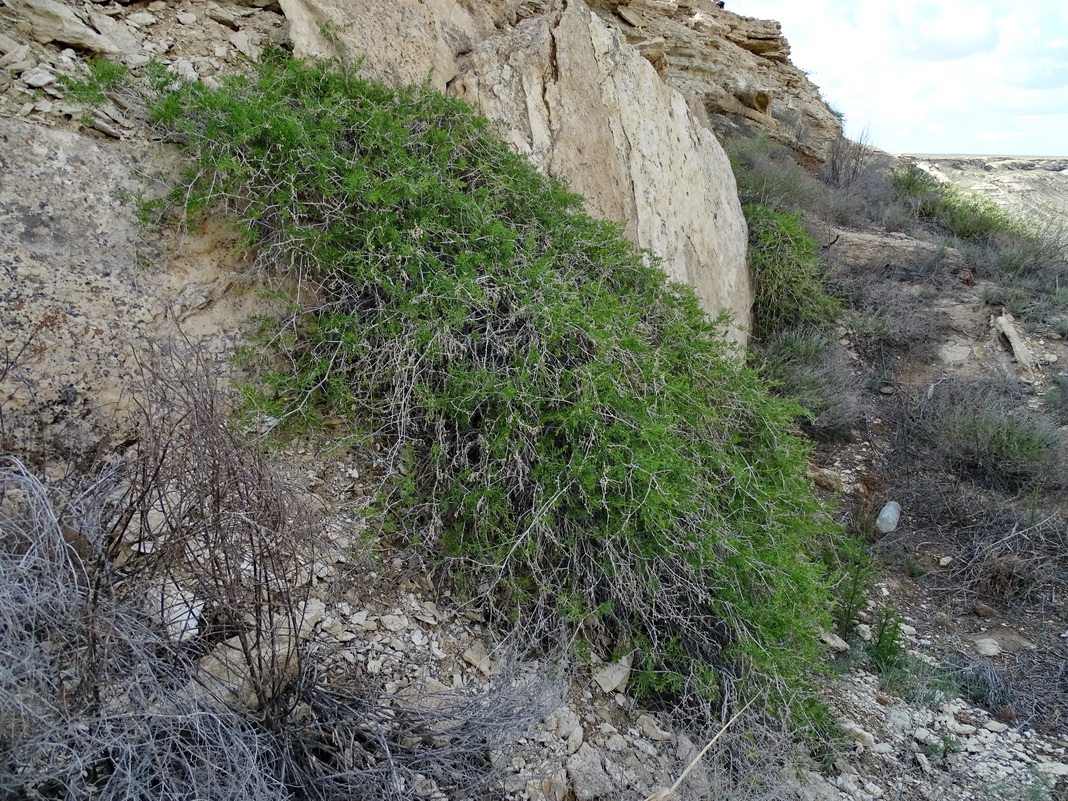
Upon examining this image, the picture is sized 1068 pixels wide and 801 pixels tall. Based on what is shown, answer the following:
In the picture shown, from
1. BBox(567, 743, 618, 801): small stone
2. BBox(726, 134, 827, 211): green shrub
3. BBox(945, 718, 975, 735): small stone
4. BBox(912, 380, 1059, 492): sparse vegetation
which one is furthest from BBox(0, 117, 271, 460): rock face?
BBox(726, 134, 827, 211): green shrub

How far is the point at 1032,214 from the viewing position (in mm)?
10633

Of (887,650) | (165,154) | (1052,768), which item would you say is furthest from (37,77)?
(1052,768)

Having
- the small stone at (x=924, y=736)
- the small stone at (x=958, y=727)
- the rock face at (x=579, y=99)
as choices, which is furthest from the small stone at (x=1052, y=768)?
the rock face at (x=579, y=99)

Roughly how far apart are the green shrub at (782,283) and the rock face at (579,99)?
0.35 metres

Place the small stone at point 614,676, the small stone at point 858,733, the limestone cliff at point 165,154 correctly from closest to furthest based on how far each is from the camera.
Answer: the limestone cliff at point 165,154 < the small stone at point 614,676 < the small stone at point 858,733

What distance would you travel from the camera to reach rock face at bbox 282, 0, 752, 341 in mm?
3961

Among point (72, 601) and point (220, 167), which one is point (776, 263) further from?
point (72, 601)

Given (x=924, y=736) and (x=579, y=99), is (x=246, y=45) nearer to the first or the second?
(x=579, y=99)

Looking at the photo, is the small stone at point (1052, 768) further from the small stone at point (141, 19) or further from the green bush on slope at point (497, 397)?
the small stone at point (141, 19)

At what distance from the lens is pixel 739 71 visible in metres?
9.81

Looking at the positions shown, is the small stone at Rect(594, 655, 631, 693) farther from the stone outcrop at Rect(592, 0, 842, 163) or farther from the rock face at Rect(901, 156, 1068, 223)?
the rock face at Rect(901, 156, 1068, 223)

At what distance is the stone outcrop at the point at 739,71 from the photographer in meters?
9.24

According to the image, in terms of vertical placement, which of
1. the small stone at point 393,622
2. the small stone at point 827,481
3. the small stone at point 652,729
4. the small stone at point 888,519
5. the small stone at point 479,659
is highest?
the small stone at point 393,622

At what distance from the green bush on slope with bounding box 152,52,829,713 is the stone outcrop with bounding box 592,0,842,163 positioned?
20.0 ft
